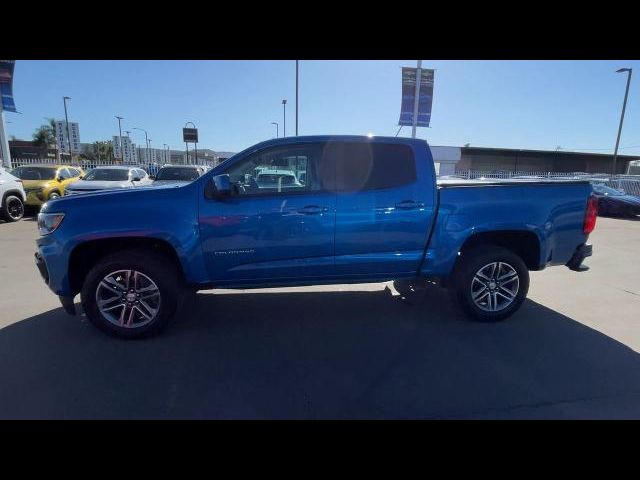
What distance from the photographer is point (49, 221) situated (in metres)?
3.27

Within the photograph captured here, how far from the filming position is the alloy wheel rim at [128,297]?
3393mm

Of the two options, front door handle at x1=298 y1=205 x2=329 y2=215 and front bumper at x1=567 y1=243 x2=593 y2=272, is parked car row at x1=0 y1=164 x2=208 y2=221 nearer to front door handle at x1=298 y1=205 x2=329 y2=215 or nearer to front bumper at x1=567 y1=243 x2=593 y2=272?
front door handle at x1=298 y1=205 x2=329 y2=215

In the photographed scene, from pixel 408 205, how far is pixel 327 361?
5.74 feet

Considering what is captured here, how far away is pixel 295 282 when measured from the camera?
3633 millimetres

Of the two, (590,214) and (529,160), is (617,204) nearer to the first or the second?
(590,214)

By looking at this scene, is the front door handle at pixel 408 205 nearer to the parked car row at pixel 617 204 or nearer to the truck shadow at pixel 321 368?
the truck shadow at pixel 321 368

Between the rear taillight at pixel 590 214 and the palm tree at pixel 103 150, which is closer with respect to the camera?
the rear taillight at pixel 590 214

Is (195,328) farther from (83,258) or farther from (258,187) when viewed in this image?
(258,187)

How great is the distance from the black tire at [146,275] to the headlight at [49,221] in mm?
512

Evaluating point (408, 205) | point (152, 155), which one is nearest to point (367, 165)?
point (408, 205)

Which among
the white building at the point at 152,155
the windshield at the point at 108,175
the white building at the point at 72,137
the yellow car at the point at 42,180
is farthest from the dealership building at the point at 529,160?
the white building at the point at 152,155
